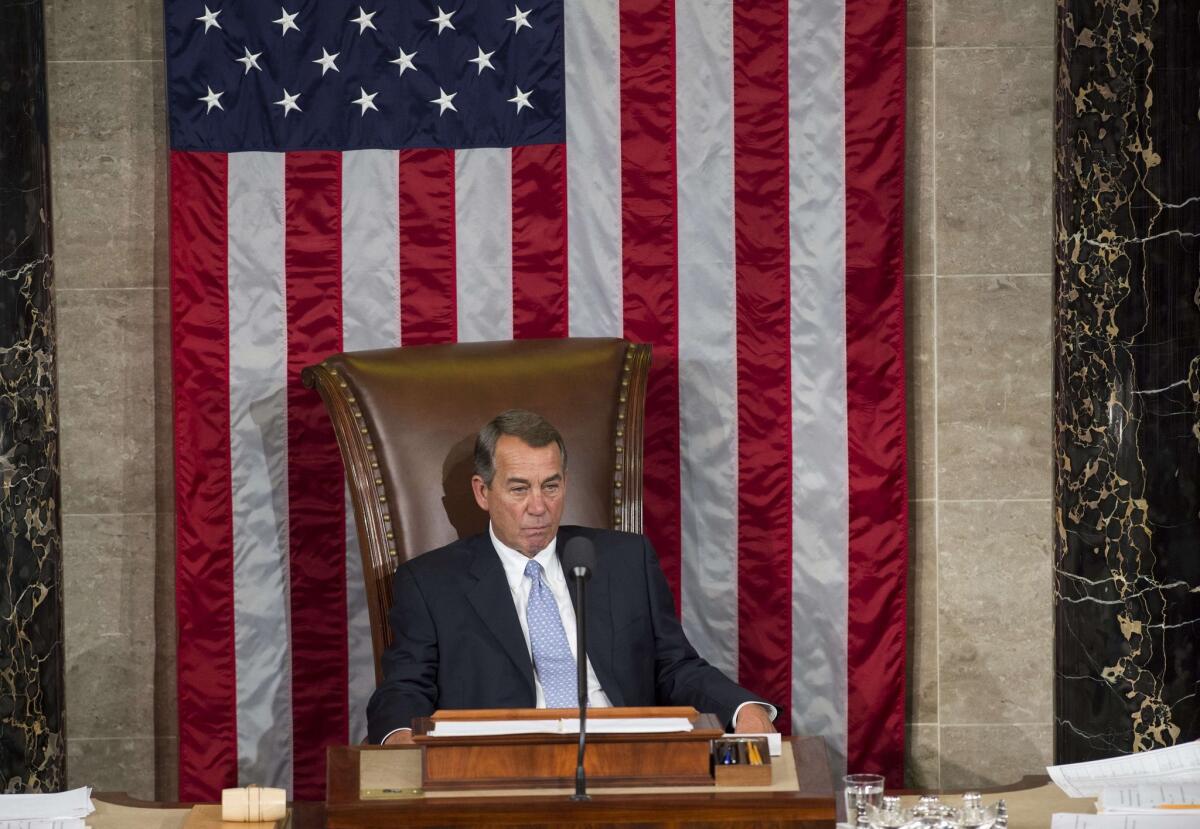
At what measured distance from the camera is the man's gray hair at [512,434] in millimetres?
3701

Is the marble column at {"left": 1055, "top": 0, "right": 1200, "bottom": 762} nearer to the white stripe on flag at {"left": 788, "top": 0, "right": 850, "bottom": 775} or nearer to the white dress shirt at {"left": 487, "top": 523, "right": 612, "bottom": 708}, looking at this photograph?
the white stripe on flag at {"left": 788, "top": 0, "right": 850, "bottom": 775}

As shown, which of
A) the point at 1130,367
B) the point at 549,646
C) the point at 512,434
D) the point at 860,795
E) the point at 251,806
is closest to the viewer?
the point at 860,795

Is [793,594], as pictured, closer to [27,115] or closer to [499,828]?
[499,828]

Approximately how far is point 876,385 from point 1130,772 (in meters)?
1.83

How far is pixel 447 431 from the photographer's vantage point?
13.3ft

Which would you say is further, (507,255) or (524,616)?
(507,255)

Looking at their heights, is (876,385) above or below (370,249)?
below

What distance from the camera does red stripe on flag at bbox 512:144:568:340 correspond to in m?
4.54

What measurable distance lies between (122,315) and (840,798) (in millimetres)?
2783

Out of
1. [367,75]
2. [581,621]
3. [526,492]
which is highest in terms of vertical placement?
[367,75]

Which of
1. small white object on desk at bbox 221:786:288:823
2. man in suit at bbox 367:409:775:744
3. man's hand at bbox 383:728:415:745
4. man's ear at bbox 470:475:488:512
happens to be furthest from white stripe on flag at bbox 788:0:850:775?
small white object on desk at bbox 221:786:288:823

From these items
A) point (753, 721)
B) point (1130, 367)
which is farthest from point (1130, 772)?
point (1130, 367)

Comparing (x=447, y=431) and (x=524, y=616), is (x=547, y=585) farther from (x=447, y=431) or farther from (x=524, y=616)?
(x=447, y=431)

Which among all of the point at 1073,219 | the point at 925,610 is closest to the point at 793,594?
the point at 925,610
